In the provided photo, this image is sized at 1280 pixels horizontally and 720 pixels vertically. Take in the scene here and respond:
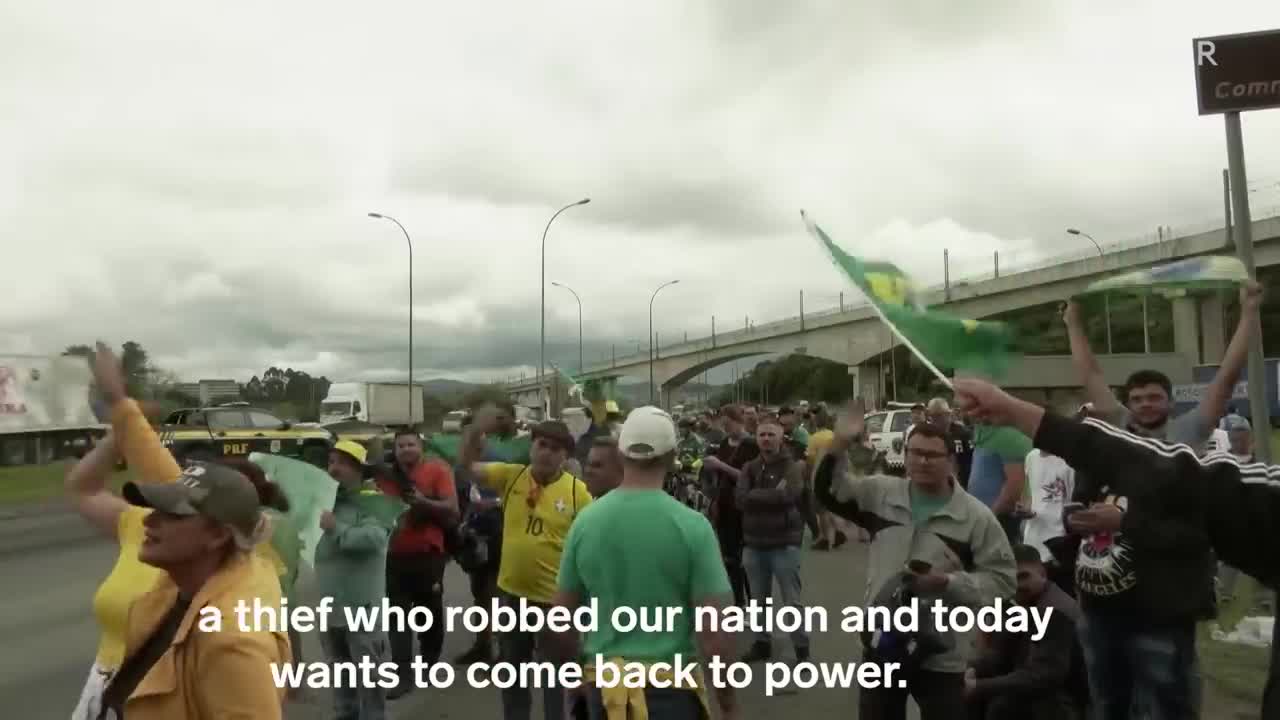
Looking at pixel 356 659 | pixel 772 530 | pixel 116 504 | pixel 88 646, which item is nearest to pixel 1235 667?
pixel 772 530

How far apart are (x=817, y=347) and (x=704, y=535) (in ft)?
151

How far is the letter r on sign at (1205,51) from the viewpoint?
6.66 metres

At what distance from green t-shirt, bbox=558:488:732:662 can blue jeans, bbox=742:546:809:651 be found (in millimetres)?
3705

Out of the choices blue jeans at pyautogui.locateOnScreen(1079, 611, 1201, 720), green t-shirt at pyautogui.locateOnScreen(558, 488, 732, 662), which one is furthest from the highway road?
green t-shirt at pyautogui.locateOnScreen(558, 488, 732, 662)

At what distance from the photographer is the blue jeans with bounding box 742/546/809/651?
23.3 ft

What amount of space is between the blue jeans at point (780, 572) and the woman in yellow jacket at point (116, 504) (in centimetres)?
415

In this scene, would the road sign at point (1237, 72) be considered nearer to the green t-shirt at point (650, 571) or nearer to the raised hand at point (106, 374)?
the green t-shirt at point (650, 571)

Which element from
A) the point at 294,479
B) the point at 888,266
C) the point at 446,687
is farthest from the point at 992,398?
the point at 446,687

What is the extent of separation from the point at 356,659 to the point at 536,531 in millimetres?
1272

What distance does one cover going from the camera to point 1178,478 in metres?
2.60

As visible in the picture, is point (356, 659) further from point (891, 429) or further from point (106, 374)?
point (891, 429)

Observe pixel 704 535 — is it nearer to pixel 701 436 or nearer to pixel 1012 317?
pixel 1012 317

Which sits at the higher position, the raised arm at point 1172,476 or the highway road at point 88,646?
the raised arm at point 1172,476

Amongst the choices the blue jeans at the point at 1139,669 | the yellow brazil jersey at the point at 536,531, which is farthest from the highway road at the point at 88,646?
the blue jeans at the point at 1139,669
